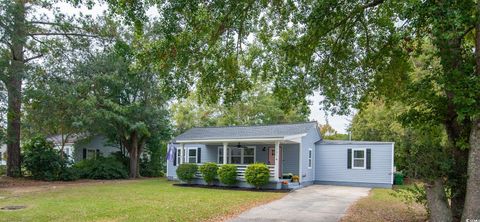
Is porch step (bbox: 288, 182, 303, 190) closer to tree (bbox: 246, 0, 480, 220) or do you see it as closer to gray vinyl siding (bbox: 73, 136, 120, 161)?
tree (bbox: 246, 0, 480, 220)

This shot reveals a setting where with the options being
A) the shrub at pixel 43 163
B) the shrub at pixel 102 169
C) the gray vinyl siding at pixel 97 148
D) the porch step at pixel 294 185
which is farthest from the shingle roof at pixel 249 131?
the gray vinyl siding at pixel 97 148

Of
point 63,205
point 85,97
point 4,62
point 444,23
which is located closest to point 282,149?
point 85,97

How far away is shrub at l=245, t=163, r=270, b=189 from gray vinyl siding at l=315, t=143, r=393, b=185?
5.63 meters

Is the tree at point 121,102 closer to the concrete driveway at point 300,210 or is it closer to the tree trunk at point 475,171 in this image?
the concrete driveway at point 300,210

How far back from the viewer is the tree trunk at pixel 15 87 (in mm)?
16250

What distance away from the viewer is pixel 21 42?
16391 mm

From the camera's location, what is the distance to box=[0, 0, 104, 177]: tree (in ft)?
53.0

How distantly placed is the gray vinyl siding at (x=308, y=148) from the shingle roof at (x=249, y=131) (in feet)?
1.43

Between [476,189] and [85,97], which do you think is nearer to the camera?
[476,189]

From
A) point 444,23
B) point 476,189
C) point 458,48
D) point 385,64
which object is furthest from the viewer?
point 385,64

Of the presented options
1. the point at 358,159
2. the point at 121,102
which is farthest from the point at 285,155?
the point at 121,102

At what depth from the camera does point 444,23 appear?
199 inches

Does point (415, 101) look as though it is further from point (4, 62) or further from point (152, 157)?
point (152, 157)

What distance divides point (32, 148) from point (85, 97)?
520 cm
